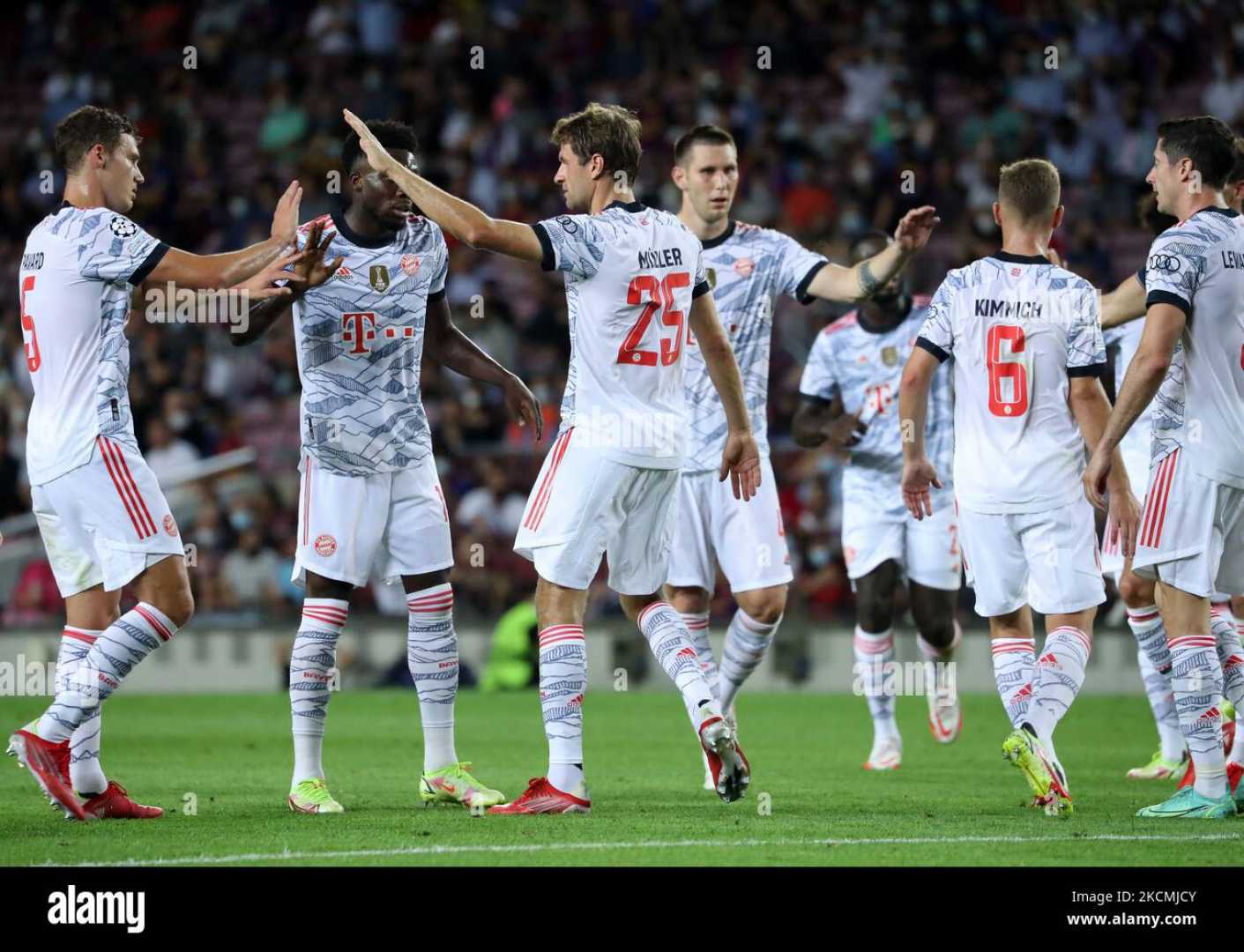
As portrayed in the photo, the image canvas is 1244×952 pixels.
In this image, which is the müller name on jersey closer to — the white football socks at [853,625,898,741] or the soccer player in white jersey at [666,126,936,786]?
the soccer player in white jersey at [666,126,936,786]

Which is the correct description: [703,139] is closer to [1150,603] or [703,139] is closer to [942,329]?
[942,329]

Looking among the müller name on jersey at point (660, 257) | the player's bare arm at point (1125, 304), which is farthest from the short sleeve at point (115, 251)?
the player's bare arm at point (1125, 304)

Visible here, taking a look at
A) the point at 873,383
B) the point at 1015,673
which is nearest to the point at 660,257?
the point at 1015,673

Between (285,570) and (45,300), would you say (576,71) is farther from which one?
(45,300)

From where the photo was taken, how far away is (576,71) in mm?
22453

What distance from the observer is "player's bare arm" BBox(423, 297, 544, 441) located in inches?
314

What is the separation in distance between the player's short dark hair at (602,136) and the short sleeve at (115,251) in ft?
5.39

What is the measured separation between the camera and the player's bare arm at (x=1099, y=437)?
7.17 meters

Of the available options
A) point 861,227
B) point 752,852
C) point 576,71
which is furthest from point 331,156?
point 752,852

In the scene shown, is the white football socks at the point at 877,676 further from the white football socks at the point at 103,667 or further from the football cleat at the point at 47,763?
the football cleat at the point at 47,763

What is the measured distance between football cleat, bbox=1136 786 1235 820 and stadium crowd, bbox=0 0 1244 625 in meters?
8.81

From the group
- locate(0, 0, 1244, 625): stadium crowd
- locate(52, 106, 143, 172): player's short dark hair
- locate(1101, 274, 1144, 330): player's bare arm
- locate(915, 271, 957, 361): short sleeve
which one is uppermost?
locate(0, 0, 1244, 625): stadium crowd

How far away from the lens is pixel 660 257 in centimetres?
703

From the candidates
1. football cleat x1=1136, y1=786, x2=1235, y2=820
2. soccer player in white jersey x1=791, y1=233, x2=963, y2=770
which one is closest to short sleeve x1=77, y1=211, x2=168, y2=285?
soccer player in white jersey x1=791, y1=233, x2=963, y2=770
